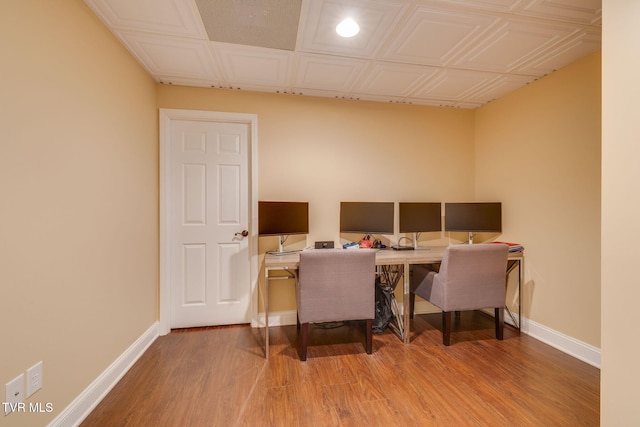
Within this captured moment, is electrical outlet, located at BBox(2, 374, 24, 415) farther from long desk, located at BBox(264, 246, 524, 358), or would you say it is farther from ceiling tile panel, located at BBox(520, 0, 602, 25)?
ceiling tile panel, located at BBox(520, 0, 602, 25)

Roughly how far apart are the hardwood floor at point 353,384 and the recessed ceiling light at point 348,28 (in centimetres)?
236

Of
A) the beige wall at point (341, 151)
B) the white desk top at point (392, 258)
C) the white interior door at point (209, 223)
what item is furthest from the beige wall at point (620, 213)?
the white interior door at point (209, 223)

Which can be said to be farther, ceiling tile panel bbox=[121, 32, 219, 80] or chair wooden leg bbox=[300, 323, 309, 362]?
chair wooden leg bbox=[300, 323, 309, 362]

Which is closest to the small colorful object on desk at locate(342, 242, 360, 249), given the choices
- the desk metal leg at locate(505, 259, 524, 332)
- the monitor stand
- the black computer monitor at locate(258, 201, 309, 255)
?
the black computer monitor at locate(258, 201, 309, 255)

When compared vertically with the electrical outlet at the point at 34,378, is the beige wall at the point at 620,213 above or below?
above

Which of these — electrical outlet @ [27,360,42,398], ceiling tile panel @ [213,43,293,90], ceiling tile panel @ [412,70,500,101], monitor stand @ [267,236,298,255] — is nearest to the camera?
electrical outlet @ [27,360,42,398]

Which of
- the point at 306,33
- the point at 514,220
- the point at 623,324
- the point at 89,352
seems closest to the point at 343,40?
the point at 306,33

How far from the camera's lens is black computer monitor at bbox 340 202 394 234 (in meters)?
2.77

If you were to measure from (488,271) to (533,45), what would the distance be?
1.75 meters

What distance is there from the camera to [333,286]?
2146mm

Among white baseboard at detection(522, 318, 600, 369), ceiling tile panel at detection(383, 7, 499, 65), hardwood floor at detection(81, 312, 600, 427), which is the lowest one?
hardwood floor at detection(81, 312, 600, 427)

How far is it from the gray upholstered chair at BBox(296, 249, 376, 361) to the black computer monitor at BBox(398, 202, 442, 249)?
931mm

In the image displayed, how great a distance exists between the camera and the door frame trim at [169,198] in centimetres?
260

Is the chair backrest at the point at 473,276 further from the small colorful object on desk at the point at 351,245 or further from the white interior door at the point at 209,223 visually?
the white interior door at the point at 209,223
